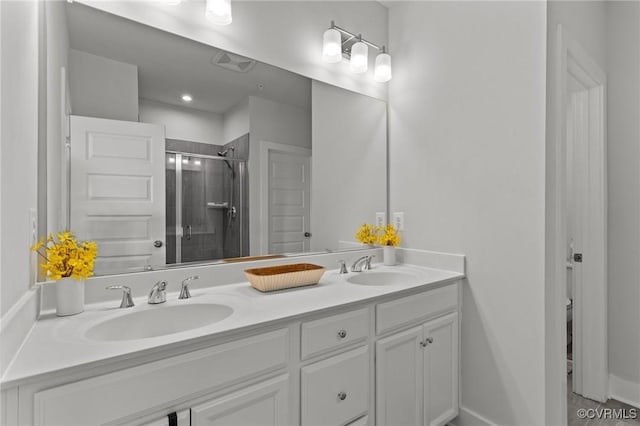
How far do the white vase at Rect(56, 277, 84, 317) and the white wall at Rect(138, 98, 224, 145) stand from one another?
68 centimetres

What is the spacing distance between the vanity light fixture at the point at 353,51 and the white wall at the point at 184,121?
79 centimetres

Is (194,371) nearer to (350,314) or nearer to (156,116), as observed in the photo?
(350,314)

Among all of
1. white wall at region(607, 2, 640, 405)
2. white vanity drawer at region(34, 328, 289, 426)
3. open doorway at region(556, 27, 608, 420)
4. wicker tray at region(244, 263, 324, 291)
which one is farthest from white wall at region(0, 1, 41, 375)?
white wall at region(607, 2, 640, 405)

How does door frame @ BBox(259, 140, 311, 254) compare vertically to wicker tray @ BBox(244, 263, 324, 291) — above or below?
above

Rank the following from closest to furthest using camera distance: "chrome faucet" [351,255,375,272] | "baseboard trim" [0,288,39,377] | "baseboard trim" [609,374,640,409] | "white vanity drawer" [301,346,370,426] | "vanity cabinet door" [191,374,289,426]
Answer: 1. "baseboard trim" [0,288,39,377]
2. "vanity cabinet door" [191,374,289,426]
3. "white vanity drawer" [301,346,370,426]
4. "chrome faucet" [351,255,375,272]
5. "baseboard trim" [609,374,640,409]

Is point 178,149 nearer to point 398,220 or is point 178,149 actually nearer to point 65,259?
point 65,259

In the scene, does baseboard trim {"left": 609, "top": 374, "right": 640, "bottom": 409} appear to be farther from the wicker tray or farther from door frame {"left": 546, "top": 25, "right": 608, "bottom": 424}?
the wicker tray

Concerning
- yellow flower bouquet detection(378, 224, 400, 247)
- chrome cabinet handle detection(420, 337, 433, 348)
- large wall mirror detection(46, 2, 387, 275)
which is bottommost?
chrome cabinet handle detection(420, 337, 433, 348)

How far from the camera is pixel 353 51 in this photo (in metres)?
2.01

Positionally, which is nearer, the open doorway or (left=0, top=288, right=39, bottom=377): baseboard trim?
(left=0, top=288, right=39, bottom=377): baseboard trim

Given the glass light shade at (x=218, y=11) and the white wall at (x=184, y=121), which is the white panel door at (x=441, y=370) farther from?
the glass light shade at (x=218, y=11)

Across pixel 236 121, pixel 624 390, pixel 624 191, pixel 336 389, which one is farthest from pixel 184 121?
pixel 624 390

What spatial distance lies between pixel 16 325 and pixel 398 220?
1.87m

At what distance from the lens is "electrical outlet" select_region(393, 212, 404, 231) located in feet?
7.12
